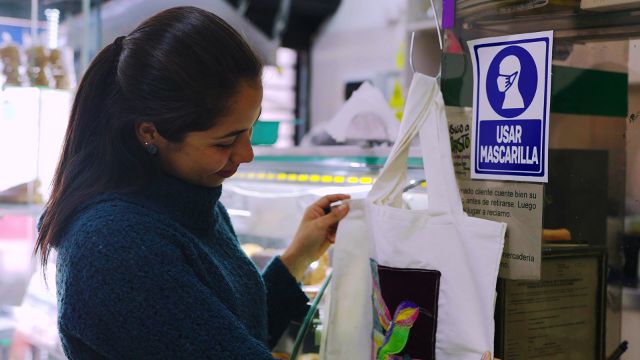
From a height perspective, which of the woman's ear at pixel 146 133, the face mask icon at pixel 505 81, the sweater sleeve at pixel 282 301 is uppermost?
the face mask icon at pixel 505 81

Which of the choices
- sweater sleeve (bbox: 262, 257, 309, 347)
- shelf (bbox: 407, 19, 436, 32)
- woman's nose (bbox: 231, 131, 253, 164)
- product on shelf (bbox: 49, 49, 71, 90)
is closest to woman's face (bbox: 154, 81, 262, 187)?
woman's nose (bbox: 231, 131, 253, 164)

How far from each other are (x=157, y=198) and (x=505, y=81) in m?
0.57

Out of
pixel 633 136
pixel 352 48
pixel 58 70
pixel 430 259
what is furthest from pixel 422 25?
pixel 352 48

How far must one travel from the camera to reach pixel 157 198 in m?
1.10

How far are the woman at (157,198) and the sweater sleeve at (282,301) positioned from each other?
0.23 m

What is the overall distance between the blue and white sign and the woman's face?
36 centimetres

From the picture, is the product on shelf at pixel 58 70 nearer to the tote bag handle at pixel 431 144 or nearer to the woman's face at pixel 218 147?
the woman's face at pixel 218 147

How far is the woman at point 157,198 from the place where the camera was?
0.93 metres

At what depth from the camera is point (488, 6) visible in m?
1.05

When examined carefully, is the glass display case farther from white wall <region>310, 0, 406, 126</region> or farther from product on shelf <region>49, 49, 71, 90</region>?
white wall <region>310, 0, 406, 126</region>

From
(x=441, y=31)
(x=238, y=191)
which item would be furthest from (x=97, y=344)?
(x=238, y=191)

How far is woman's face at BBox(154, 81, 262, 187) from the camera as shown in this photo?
1.06m

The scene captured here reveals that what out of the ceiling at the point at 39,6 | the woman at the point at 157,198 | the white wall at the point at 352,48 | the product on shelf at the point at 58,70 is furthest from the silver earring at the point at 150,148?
the white wall at the point at 352,48

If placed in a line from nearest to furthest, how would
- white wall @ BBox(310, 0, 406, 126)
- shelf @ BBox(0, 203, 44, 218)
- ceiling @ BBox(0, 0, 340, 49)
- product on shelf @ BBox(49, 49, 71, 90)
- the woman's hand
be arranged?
1. the woman's hand
2. shelf @ BBox(0, 203, 44, 218)
3. product on shelf @ BBox(49, 49, 71, 90)
4. white wall @ BBox(310, 0, 406, 126)
5. ceiling @ BBox(0, 0, 340, 49)
